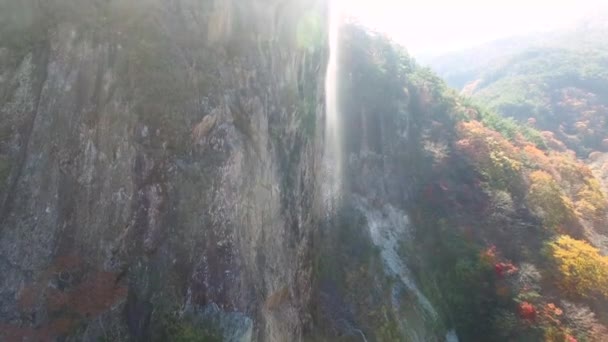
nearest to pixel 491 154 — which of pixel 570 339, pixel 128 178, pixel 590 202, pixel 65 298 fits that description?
pixel 590 202

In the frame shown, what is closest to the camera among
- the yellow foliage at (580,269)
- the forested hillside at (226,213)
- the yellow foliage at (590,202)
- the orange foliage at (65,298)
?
the orange foliage at (65,298)

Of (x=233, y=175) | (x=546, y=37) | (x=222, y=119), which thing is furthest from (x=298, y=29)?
(x=546, y=37)

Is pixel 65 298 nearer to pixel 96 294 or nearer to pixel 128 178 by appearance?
pixel 96 294

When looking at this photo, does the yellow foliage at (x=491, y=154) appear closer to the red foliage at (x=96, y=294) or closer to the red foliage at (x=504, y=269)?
the red foliage at (x=504, y=269)

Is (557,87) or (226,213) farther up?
(557,87)

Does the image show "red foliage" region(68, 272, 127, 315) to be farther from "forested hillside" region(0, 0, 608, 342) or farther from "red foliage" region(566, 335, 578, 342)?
"red foliage" region(566, 335, 578, 342)

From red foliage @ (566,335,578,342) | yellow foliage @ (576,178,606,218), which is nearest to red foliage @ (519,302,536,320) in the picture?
red foliage @ (566,335,578,342)

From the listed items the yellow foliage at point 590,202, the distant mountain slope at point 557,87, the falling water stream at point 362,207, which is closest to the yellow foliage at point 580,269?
the yellow foliage at point 590,202
